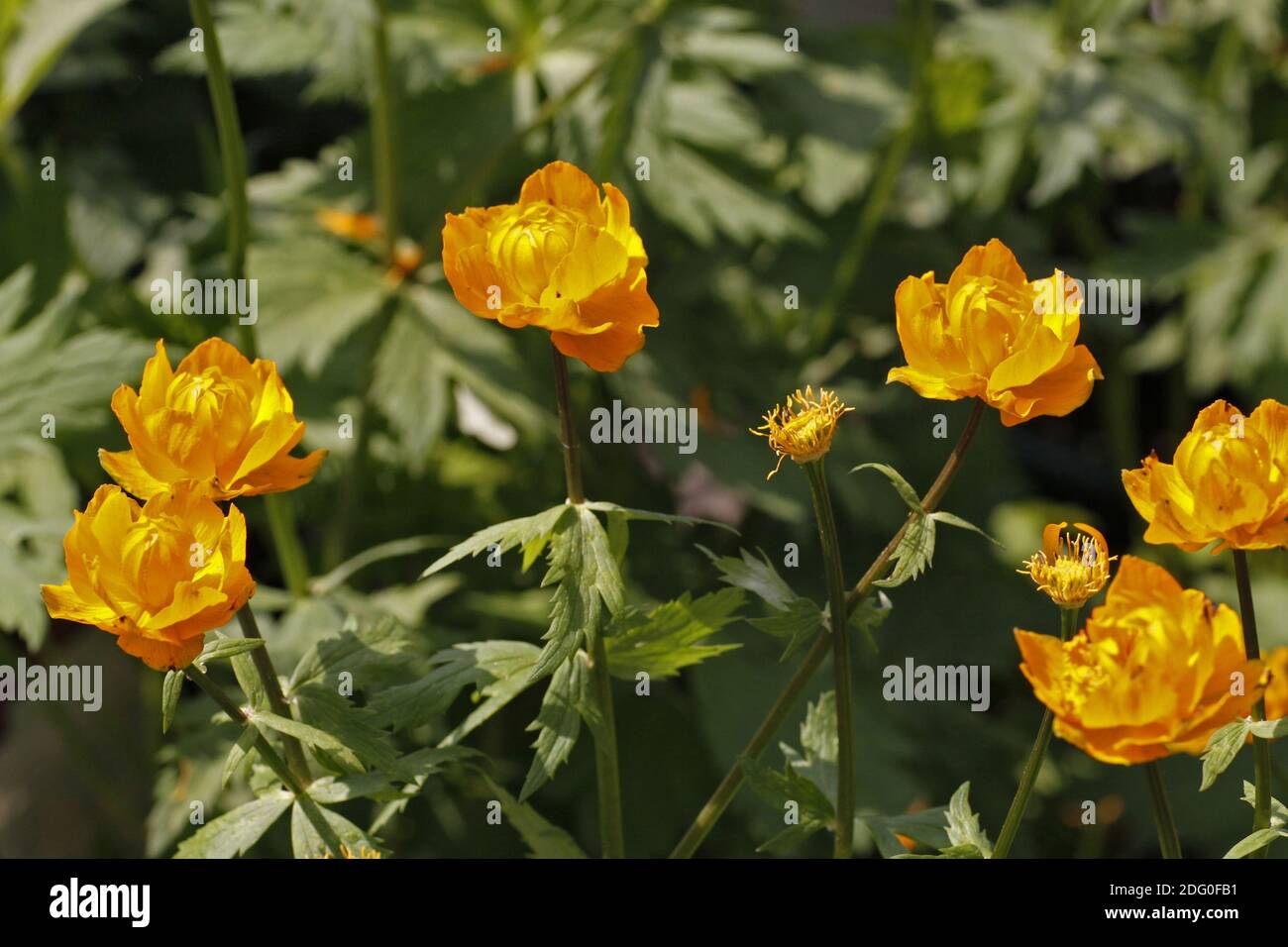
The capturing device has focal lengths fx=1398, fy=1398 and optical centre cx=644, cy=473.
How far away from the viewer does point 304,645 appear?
46.8 inches

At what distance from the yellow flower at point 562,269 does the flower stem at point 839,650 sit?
0.40 ft

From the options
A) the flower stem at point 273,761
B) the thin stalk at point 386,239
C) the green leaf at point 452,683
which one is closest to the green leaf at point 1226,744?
A: the green leaf at point 452,683

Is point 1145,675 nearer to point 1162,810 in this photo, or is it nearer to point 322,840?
point 1162,810

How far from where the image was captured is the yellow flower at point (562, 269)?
68 cm

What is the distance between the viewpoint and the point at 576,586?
2.38 ft

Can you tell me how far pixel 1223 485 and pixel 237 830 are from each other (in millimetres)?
536

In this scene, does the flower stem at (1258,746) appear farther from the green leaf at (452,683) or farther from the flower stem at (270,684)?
the flower stem at (270,684)

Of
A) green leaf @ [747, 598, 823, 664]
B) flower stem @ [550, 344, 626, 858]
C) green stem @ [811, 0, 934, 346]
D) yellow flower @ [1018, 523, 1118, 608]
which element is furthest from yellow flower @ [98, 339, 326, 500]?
green stem @ [811, 0, 934, 346]

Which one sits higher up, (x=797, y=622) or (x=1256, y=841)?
(x=797, y=622)

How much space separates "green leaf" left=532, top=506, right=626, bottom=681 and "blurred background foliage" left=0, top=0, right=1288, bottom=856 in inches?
20.8

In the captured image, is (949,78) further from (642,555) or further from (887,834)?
(887,834)

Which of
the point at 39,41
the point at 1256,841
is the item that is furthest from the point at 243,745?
the point at 39,41

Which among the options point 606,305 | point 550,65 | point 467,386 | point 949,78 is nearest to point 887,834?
point 606,305

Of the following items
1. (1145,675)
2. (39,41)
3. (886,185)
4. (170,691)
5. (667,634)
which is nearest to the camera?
(1145,675)
